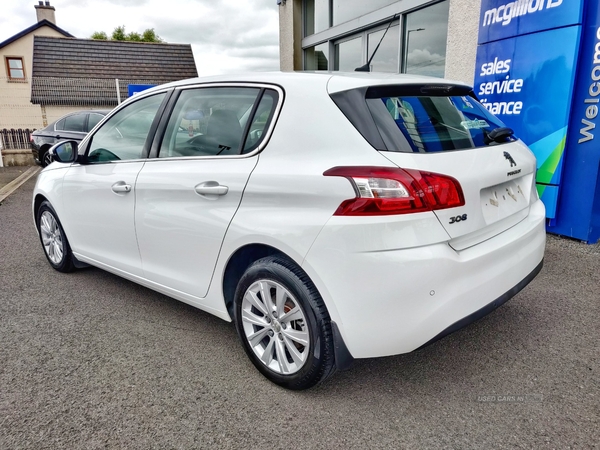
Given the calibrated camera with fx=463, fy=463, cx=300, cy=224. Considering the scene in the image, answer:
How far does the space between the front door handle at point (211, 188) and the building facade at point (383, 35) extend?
8.36 feet

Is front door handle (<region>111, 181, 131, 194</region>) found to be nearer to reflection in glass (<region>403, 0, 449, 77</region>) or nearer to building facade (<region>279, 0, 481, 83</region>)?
building facade (<region>279, 0, 481, 83</region>)

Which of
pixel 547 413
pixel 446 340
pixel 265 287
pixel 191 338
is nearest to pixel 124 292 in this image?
pixel 191 338

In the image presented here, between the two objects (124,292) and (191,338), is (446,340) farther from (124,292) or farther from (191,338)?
(124,292)

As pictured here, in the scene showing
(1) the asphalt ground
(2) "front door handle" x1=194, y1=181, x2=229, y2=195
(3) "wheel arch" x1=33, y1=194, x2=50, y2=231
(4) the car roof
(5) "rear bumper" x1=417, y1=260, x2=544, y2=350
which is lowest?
(1) the asphalt ground

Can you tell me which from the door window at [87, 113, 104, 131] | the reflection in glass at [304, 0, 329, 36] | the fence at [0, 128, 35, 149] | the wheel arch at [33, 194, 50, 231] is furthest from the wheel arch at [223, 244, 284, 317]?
the fence at [0, 128, 35, 149]

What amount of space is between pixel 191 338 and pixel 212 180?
1133 millimetres

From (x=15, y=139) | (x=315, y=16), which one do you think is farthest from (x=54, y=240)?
(x=15, y=139)

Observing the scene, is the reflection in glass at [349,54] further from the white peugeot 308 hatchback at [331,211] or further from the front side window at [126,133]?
the white peugeot 308 hatchback at [331,211]

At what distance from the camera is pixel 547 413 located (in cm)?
222

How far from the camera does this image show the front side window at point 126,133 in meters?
3.23

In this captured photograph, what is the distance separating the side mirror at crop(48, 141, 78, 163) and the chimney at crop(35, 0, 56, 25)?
35369 mm

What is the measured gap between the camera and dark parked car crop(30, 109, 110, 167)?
37.7 ft

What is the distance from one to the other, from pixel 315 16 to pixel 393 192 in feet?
35.0

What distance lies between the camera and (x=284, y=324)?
2398 millimetres
